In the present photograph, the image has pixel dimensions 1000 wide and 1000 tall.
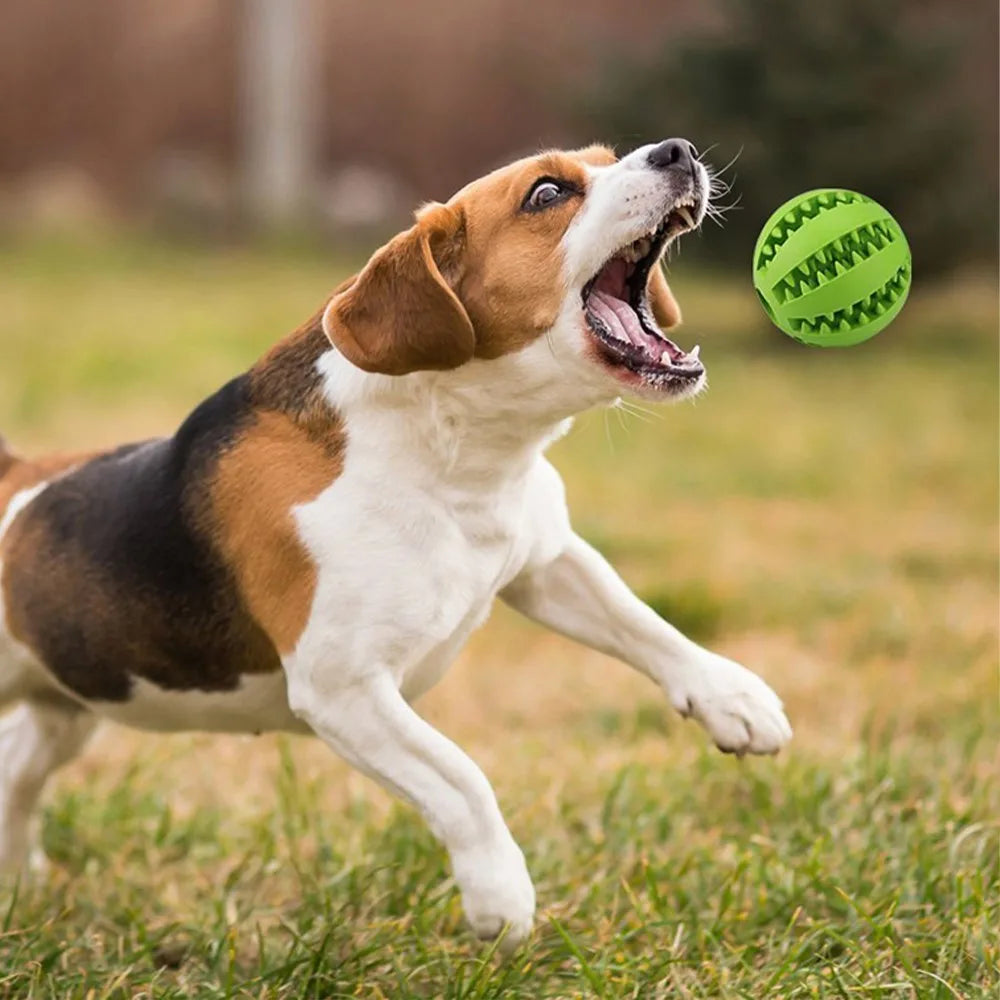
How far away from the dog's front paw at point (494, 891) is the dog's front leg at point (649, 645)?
1.88 ft

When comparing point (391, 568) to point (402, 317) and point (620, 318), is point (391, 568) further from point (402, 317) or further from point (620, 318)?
point (620, 318)

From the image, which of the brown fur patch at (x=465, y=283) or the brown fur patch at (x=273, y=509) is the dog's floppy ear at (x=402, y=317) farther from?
the brown fur patch at (x=273, y=509)

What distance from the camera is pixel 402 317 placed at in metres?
3.09

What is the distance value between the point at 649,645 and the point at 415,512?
0.64 m

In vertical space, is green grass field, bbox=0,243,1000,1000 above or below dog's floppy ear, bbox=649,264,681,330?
below

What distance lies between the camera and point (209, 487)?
3.39 m

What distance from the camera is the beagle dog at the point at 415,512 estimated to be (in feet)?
10.3

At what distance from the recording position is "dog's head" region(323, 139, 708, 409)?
3.11 metres

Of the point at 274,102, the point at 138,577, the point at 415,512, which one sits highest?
the point at 415,512

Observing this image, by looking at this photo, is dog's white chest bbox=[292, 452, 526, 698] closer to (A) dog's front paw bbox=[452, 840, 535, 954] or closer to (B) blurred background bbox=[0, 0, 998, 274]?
(A) dog's front paw bbox=[452, 840, 535, 954]

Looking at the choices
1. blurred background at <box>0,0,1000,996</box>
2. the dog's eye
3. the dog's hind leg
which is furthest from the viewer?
blurred background at <box>0,0,1000,996</box>

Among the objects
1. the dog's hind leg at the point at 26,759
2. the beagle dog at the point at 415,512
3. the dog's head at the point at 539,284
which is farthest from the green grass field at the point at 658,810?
the dog's head at the point at 539,284

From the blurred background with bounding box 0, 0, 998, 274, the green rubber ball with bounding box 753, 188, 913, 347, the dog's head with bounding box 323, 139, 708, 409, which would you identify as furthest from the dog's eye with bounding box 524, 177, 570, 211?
the blurred background with bounding box 0, 0, 998, 274

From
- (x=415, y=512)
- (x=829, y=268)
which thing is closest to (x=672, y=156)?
(x=829, y=268)
